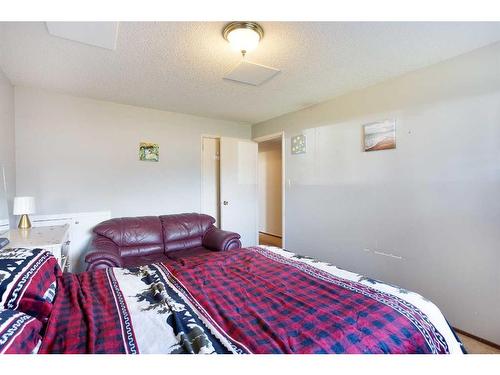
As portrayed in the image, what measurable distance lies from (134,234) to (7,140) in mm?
1576

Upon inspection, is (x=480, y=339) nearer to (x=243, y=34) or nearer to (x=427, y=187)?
(x=427, y=187)

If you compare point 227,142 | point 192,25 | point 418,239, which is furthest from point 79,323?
point 227,142

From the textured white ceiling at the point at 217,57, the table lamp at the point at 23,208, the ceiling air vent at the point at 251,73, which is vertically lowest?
the table lamp at the point at 23,208

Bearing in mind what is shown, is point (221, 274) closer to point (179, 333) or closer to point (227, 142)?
point (179, 333)

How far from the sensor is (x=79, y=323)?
1.08 m

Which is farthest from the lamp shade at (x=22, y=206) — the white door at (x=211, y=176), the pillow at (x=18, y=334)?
the white door at (x=211, y=176)

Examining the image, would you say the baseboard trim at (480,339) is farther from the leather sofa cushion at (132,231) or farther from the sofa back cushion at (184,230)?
the leather sofa cushion at (132,231)

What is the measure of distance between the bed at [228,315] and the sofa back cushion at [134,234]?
4.30 feet

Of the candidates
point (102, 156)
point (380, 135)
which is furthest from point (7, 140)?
point (380, 135)

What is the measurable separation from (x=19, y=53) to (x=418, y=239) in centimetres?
396

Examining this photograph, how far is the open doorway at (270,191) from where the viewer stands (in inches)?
242

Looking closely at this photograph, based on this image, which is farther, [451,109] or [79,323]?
[451,109]

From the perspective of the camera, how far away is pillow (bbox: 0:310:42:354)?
757mm

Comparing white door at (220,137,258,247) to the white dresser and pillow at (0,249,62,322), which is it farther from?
pillow at (0,249,62,322)
